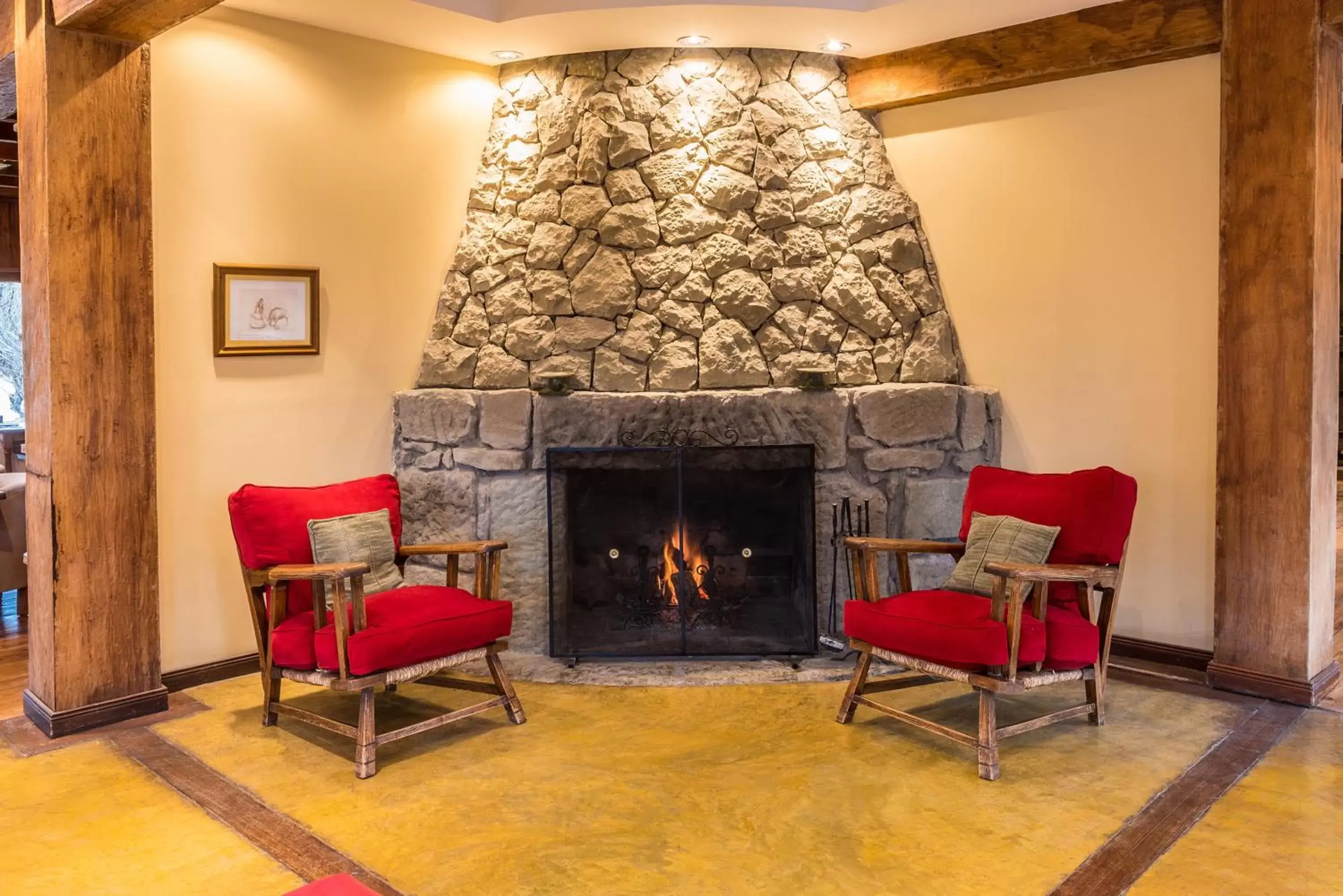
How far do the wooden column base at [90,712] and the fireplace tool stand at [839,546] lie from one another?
262 centimetres

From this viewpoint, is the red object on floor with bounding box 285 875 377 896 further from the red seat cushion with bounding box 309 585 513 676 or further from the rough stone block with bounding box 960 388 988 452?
the rough stone block with bounding box 960 388 988 452

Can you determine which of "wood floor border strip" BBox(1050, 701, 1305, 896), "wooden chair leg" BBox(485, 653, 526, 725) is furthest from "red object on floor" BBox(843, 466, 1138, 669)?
"wooden chair leg" BBox(485, 653, 526, 725)

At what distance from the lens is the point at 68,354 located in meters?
3.45

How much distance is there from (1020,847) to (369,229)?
351cm

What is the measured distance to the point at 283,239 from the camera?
13.9ft

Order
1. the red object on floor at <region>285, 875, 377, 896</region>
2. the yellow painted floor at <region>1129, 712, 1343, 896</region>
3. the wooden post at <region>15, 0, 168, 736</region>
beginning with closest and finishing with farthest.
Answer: the red object on floor at <region>285, 875, 377, 896</region> → the yellow painted floor at <region>1129, 712, 1343, 896</region> → the wooden post at <region>15, 0, 168, 736</region>

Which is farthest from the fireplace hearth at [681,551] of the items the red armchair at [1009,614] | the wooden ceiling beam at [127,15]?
the wooden ceiling beam at [127,15]

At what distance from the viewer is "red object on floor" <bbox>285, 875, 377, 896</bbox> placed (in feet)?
5.51

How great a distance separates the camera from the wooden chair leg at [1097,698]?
356 cm

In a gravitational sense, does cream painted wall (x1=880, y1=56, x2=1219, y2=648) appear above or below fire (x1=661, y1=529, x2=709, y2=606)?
above

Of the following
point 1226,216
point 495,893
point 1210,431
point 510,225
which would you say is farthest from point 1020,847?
point 510,225

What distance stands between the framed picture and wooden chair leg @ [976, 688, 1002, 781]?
301cm

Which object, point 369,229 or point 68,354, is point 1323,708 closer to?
point 369,229

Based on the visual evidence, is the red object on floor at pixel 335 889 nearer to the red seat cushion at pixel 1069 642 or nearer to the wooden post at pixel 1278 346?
the red seat cushion at pixel 1069 642
